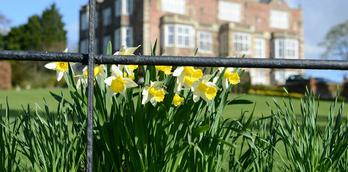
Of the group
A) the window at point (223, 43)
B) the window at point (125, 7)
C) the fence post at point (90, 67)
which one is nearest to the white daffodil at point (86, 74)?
the fence post at point (90, 67)

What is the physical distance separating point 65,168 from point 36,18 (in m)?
53.4

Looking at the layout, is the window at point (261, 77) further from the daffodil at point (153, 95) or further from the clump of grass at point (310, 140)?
the daffodil at point (153, 95)

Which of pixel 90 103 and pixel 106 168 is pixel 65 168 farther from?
pixel 90 103

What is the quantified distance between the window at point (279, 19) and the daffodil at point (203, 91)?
52244mm

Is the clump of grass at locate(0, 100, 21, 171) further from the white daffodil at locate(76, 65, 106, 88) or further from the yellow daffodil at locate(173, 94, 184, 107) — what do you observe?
the yellow daffodil at locate(173, 94, 184, 107)

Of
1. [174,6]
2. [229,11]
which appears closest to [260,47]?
[229,11]

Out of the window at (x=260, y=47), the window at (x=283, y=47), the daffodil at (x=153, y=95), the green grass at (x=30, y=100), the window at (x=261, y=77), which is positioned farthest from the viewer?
the window at (x=283, y=47)

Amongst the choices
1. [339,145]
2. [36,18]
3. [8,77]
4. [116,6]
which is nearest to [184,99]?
[339,145]

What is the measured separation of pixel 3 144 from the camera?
2.27 m

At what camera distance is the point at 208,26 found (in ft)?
159

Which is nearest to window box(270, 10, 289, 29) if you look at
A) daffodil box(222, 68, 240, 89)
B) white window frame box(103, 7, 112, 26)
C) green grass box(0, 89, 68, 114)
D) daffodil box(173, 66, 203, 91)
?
white window frame box(103, 7, 112, 26)

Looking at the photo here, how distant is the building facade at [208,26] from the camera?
1773 inches

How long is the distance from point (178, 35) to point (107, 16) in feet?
29.3

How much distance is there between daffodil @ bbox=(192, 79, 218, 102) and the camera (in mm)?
2145
